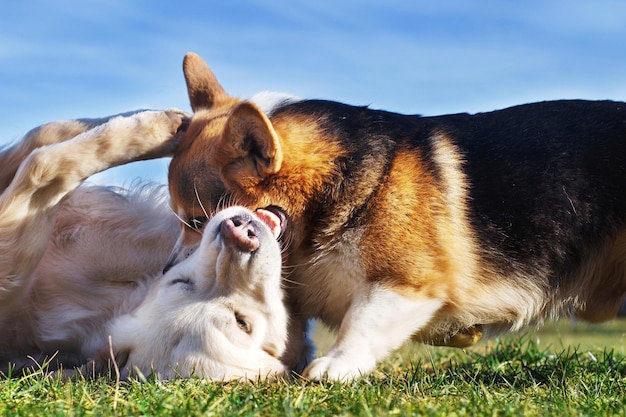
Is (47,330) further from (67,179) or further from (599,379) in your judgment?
(599,379)

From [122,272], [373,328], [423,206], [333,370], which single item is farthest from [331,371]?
[122,272]

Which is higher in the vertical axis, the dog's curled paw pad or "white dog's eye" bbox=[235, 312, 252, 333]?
"white dog's eye" bbox=[235, 312, 252, 333]

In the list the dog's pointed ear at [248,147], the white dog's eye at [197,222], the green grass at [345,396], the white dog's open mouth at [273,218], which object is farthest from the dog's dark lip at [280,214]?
the green grass at [345,396]

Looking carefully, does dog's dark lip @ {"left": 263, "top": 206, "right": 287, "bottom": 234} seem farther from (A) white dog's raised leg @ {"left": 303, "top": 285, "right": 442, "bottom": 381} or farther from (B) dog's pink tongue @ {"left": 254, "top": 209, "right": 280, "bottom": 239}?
(A) white dog's raised leg @ {"left": 303, "top": 285, "right": 442, "bottom": 381}

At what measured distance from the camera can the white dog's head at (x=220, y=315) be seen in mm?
3406

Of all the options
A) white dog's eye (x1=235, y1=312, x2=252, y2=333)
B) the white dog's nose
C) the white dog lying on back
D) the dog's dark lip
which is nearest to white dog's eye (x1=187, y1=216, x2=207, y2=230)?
the white dog lying on back

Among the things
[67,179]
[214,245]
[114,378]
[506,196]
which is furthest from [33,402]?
[506,196]

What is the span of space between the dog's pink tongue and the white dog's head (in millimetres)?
88

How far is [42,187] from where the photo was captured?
13.0ft

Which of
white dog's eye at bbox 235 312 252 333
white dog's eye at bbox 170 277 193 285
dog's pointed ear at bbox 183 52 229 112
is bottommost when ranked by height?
white dog's eye at bbox 235 312 252 333

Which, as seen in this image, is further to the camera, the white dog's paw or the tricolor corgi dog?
the tricolor corgi dog

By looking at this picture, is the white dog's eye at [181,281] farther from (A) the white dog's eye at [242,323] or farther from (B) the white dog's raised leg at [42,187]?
(B) the white dog's raised leg at [42,187]

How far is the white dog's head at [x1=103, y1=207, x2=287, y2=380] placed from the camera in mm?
3406

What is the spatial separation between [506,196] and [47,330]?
2.63m
